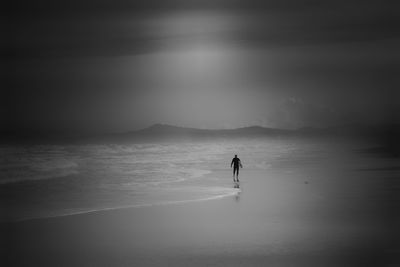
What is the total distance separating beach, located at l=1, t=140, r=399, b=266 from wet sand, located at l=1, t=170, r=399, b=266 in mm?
21

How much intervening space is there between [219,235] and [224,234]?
0.17m

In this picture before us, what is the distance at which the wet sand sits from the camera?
423 inches

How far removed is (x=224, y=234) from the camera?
13188 millimetres

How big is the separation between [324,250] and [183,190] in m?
12.4

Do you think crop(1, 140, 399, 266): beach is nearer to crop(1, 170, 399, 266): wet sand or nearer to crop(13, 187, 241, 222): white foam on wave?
crop(1, 170, 399, 266): wet sand

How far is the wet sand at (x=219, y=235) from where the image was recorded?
10.8 meters

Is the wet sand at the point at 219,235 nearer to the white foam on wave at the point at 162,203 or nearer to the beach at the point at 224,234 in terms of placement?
the beach at the point at 224,234

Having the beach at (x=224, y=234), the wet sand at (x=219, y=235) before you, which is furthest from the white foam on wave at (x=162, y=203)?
the wet sand at (x=219, y=235)

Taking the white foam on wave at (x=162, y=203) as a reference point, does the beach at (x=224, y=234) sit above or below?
below


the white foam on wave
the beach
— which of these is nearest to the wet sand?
the beach

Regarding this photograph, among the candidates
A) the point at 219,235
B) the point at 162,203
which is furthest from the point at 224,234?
the point at 162,203

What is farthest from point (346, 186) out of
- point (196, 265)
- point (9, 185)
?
point (9, 185)

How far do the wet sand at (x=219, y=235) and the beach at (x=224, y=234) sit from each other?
2cm

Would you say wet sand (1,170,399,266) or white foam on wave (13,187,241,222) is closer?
wet sand (1,170,399,266)
